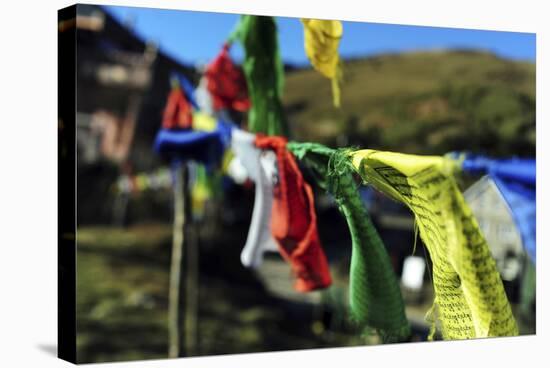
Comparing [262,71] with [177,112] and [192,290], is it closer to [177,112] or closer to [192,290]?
[177,112]

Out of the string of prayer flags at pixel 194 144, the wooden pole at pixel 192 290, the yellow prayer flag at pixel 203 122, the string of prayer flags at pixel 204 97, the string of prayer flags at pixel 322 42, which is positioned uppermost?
the string of prayer flags at pixel 322 42

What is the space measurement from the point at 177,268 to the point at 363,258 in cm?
207

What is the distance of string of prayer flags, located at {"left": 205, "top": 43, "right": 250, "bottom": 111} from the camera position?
4734mm

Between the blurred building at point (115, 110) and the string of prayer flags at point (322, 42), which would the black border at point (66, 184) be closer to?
the blurred building at point (115, 110)

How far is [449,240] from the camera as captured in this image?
2434mm

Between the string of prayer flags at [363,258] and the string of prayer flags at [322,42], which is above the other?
the string of prayer flags at [322,42]

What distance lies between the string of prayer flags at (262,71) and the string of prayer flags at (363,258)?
108 centimetres

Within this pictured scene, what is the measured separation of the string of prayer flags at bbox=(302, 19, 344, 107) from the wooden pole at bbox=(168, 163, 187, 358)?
3.16ft

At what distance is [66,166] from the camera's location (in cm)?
411

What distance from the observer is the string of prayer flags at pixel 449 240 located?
240 cm

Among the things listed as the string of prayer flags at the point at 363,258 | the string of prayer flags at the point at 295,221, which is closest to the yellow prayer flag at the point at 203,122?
the string of prayer flags at the point at 295,221

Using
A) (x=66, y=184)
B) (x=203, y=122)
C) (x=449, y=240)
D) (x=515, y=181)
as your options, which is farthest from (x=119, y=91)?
(x=449, y=240)

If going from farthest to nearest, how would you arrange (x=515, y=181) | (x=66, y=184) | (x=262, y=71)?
(x=262, y=71)
(x=66, y=184)
(x=515, y=181)

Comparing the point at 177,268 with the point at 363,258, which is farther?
the point at 177,268
